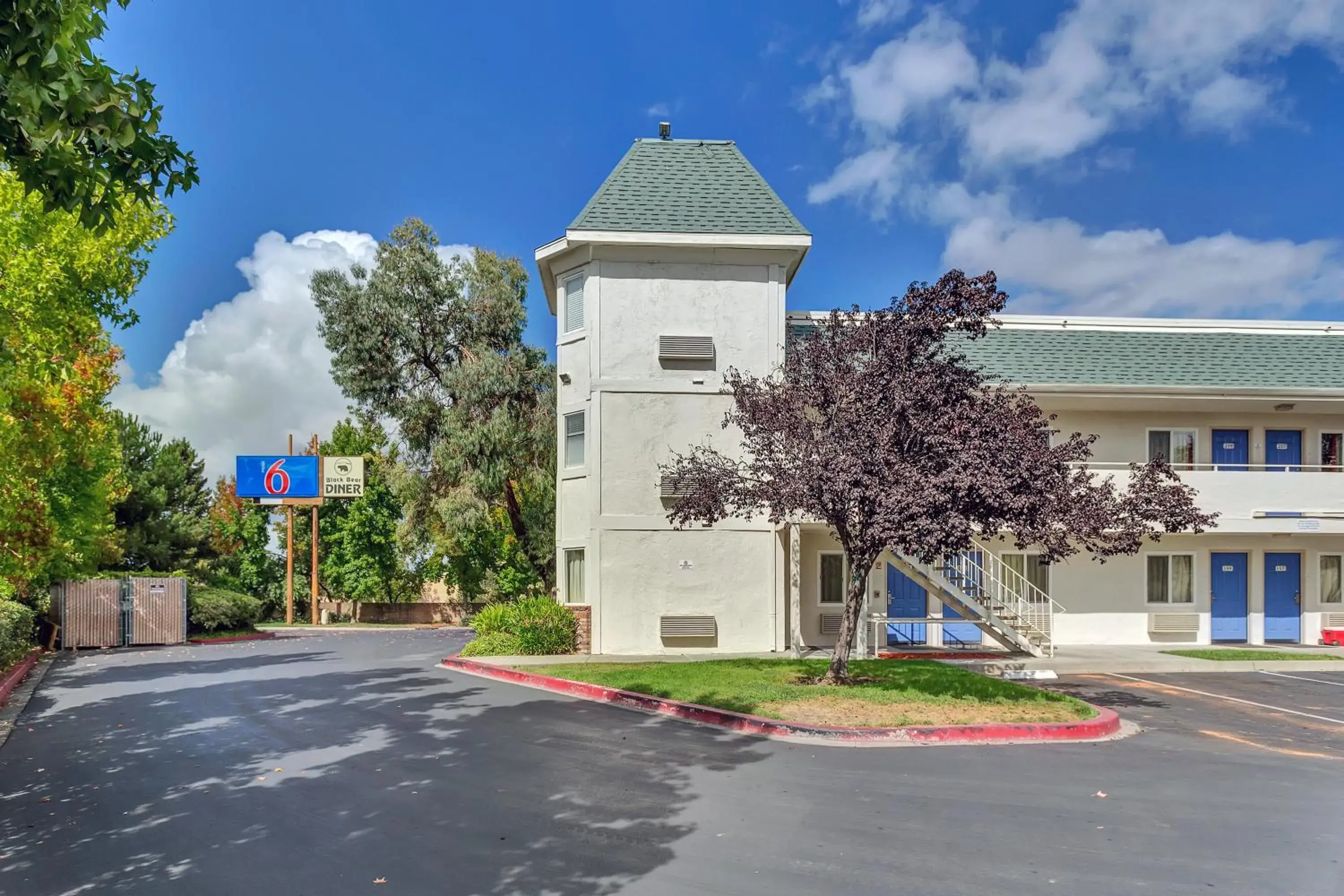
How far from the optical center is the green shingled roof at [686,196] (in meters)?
20.4

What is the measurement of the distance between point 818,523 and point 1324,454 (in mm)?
14095

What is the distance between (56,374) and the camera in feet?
36.3

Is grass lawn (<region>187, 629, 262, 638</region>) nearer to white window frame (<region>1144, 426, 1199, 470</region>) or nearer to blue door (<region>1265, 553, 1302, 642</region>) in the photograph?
white window frame (<region>1144, 426, 1199, 470</region>)

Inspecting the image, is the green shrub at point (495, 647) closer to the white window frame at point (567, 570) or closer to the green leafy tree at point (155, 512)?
the white window frame at point (567, 570)

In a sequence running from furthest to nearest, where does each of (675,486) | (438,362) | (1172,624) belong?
(438,362) → (1172,624) → (675,486)

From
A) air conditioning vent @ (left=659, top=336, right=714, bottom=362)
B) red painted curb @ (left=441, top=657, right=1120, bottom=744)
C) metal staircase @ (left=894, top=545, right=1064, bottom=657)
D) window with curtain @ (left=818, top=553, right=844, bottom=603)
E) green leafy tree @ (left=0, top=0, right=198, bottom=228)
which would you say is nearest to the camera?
green leafy tree @ (left=0, top=0, right=198, bottom=228)

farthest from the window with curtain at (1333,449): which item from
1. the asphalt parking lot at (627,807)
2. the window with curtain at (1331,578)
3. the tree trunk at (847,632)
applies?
the tree trunk at (847,632)

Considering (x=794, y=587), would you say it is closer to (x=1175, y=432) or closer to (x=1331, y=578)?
(x=1175, y=432)

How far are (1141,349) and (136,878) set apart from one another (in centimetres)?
2292

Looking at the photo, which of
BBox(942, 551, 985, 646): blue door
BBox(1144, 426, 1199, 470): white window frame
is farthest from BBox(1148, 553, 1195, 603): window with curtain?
BBox(942, 551, 985, 646): blue door

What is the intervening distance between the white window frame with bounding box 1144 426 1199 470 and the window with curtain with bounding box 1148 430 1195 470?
0.01m

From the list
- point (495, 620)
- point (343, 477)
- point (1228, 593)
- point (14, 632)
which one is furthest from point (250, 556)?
point (1228, 593)

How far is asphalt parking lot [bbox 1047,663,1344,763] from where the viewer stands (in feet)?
37.3

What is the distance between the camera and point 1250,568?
23.0 meters
